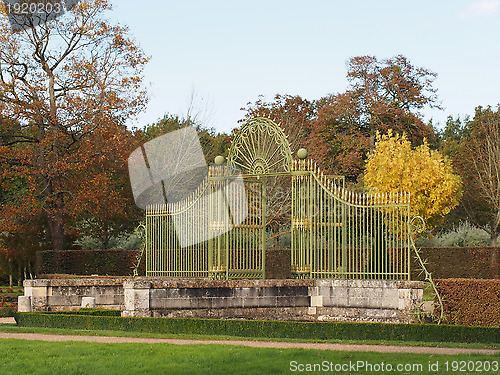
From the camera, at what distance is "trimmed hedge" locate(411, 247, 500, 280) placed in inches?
1067

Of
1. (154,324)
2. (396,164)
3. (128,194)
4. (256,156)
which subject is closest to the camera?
(154,324)

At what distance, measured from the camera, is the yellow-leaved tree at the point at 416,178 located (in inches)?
1171

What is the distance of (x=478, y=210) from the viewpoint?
39250 millimetres

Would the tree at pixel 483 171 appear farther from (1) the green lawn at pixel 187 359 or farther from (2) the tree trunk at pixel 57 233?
(1) the green lawn at pixel 187 359

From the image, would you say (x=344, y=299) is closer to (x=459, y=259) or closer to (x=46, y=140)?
(x=459, y=259)

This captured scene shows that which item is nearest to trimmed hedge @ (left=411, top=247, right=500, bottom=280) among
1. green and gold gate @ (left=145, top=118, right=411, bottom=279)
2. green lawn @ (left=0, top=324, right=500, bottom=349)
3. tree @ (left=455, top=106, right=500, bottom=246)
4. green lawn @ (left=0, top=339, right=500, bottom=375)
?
tree @ (left=455, top=106, right=500, bottom=246)

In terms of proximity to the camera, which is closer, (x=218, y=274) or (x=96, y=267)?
(x=218, y=274)

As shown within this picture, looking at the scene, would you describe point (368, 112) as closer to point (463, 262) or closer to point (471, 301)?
point (463, 262)

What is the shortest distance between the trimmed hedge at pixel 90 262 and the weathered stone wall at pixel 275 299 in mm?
12735

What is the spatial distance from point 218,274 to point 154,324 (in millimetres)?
3875

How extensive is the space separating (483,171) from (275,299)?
2406 centimetres

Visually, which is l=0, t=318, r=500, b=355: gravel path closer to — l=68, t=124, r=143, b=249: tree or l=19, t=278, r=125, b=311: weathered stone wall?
l=19, t=278, r=125, b=311: weathered stone wall

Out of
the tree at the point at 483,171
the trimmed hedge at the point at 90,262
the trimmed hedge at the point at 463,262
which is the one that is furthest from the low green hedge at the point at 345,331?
the tree at the point at 483,171

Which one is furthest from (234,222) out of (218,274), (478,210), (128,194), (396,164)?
(478,210)
